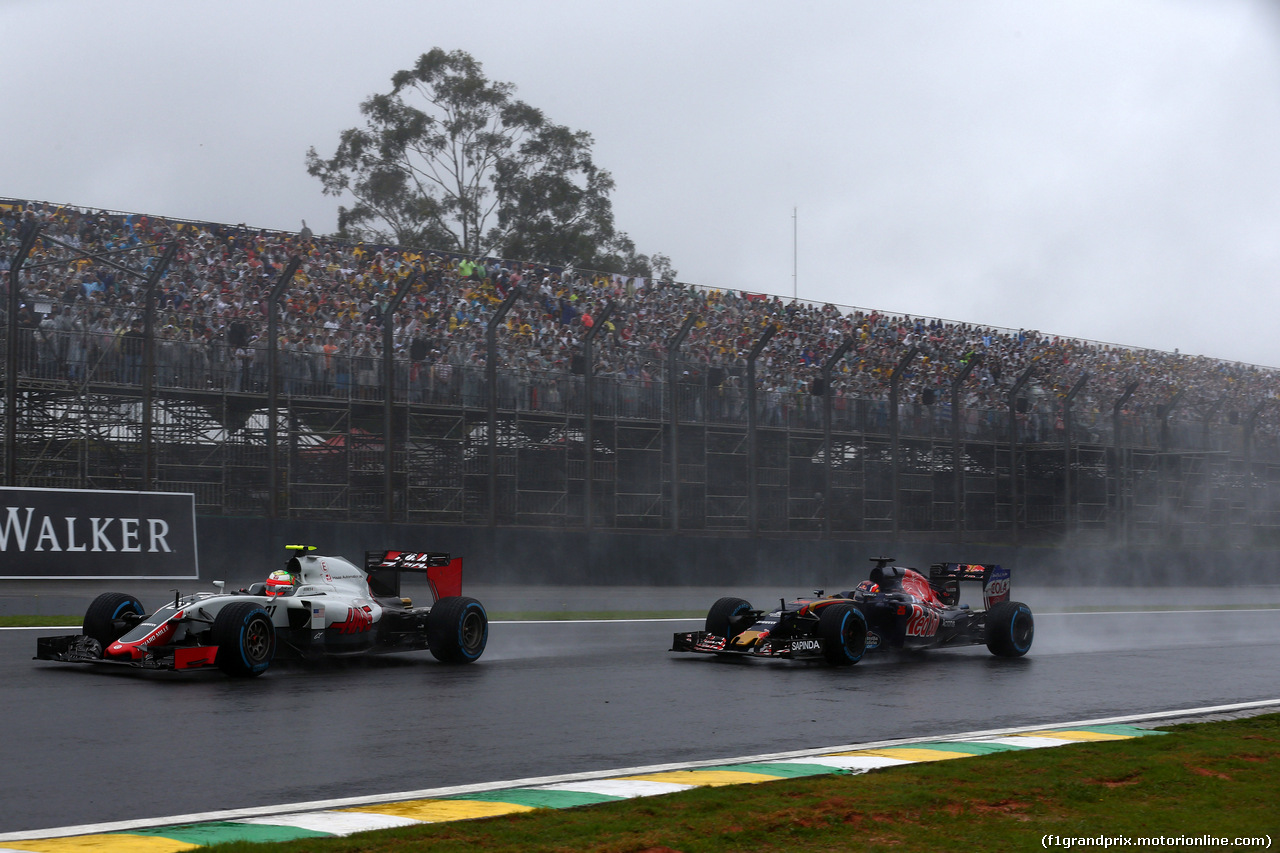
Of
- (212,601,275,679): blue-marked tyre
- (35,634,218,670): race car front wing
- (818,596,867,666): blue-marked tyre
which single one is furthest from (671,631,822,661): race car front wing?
(35,634,218,670): race car front wing

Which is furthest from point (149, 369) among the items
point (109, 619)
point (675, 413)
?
point (675, 413)

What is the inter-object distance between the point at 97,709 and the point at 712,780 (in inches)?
191

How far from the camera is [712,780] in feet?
24.2

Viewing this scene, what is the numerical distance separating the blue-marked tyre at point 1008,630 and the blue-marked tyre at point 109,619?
9.76m

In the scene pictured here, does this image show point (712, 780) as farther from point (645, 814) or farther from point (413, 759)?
point (413, 759)

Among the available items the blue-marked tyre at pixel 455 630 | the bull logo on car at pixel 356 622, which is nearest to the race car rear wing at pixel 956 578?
the blue-marked tyre at pixel 455 630

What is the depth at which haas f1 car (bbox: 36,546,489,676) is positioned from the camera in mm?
11312

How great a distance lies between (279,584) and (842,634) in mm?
5892

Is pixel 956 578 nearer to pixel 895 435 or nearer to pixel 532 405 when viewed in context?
pixel 532 405

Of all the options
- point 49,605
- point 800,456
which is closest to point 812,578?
point 800,456

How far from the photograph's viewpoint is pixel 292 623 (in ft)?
40.5

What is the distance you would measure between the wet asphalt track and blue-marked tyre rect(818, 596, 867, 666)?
0.22 meters

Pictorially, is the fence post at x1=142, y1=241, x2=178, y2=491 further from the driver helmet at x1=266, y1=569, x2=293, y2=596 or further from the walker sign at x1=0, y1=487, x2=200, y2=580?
the driver helmet at x1=266, y1=569, x2=293, y2=596

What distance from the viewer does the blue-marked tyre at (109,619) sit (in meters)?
12.0
